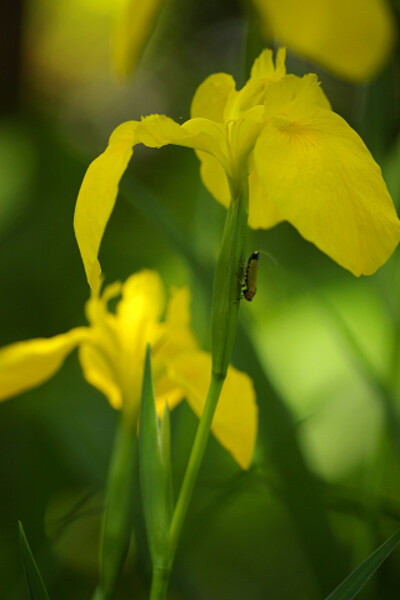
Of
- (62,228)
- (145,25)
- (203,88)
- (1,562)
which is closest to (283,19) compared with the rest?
(145,25)

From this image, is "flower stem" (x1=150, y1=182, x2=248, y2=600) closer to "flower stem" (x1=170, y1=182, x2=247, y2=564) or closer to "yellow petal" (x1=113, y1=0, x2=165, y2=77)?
"flower stem" (x1=170, y1=182, x2=247, y2=564)

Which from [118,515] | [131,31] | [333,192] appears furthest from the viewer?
[131,31]

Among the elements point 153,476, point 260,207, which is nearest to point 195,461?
point 153,476

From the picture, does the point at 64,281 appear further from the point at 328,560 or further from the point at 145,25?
the point at 328,560

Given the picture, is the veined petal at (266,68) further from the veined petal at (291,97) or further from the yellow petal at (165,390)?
the yellow petal at (165,390)

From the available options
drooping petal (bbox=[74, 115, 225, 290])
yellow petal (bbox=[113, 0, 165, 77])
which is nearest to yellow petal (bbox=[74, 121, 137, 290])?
drooping petal (bbox=[74, 115, 225, 290])

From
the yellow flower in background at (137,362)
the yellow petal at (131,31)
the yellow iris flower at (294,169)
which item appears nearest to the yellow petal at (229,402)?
the yellow flower in background at (137,362)

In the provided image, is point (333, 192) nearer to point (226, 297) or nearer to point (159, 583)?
point (226, 297)

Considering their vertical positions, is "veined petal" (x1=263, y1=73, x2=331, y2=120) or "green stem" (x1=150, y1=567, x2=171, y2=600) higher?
"veined petal" (x1=263, y1=73, x2=331, y2=120)
